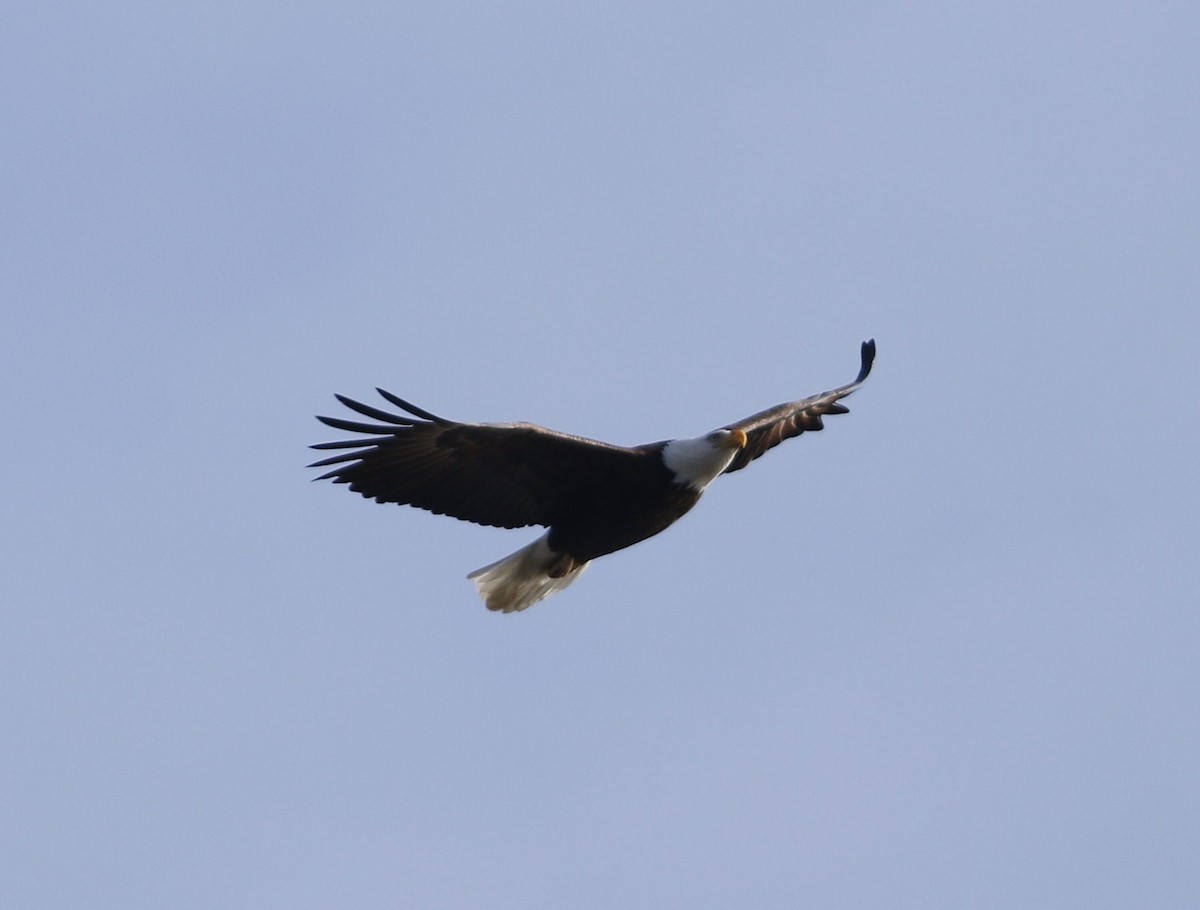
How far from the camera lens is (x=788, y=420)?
12781 mm

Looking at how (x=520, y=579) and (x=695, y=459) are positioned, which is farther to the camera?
(x=520, y=579)

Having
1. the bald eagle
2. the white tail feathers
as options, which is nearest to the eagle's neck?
the bald eagle

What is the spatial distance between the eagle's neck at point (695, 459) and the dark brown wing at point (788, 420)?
1.36ft

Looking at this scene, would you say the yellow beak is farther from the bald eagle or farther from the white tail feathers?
the white tail feathers

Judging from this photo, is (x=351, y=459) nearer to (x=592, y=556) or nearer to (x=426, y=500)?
(x=426, y=500)

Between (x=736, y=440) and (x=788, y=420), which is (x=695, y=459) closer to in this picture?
(x=736, y=440)

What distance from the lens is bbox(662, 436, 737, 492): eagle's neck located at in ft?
36.9

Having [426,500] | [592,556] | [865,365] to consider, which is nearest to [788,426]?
[865,365]

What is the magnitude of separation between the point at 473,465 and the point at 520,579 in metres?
0.93

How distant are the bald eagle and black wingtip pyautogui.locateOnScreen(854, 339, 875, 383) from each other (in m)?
1.74

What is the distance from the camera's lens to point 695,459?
11266mm

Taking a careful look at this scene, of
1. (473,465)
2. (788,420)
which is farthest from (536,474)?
(788,420)

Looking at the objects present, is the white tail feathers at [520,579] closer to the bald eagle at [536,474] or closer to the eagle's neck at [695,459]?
the bald eagle at [536,474]

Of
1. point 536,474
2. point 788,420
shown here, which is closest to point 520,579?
point 536,474
